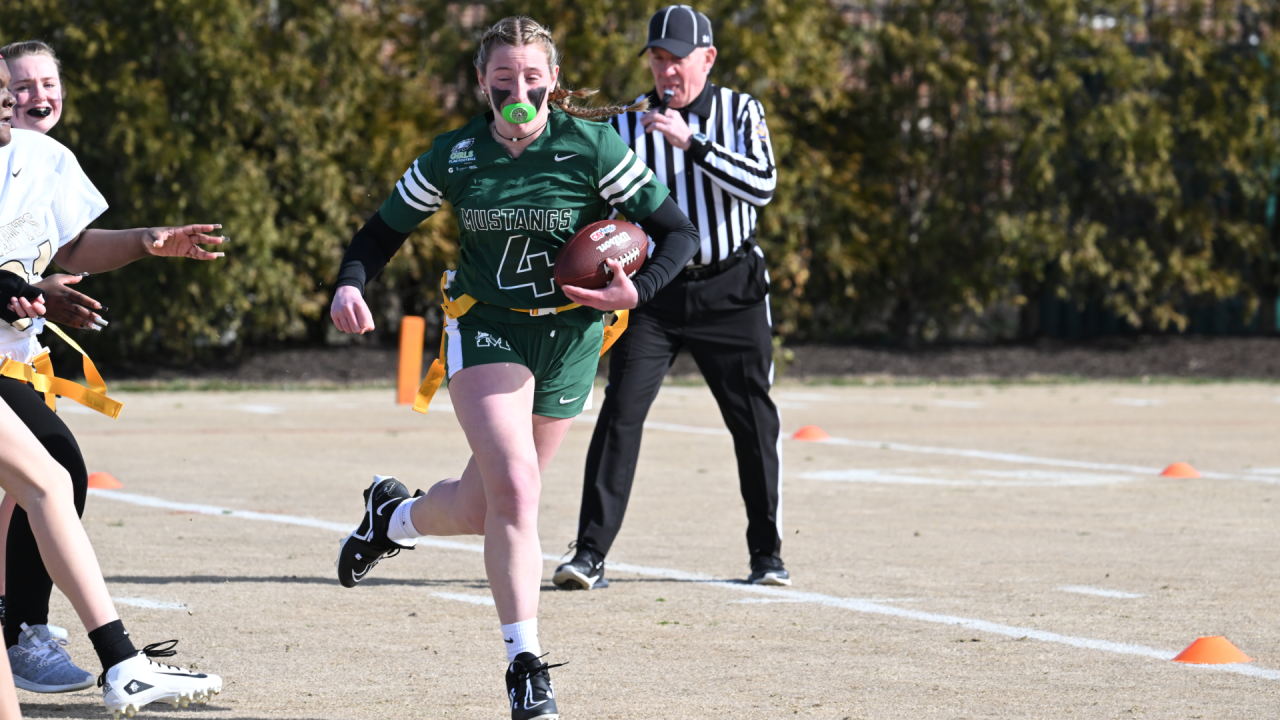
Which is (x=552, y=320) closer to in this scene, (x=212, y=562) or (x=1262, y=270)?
(x=212, y=562)

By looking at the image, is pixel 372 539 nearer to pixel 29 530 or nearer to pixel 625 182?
pixel 29 530

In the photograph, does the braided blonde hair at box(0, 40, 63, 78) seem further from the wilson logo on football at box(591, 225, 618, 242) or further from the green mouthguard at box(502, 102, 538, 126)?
the wilson logo on football at box(591, 225, 618, 242)

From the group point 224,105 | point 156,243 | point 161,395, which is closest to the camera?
point 156,243

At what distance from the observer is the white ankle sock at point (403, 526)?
6.05m

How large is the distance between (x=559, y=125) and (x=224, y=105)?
1407cm

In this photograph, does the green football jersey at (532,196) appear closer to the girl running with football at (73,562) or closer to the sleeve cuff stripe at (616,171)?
the sleeve cuff stripe at (616,171)

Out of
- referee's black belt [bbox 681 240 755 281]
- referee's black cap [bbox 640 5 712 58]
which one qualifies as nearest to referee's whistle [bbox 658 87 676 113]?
referee's black cap [bbox 640 5 712 58]

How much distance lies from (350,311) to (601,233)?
29.2 inches

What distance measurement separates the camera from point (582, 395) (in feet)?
18.0

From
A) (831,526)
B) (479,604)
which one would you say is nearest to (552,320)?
(479,604)

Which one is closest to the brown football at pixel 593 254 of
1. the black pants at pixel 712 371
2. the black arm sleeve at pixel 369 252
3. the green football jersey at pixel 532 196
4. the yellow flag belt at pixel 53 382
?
the green football jersey at pixel 532 196

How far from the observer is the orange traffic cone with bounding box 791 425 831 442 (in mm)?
13477

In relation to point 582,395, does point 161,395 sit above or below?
below

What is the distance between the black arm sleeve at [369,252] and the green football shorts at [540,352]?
0.28m
